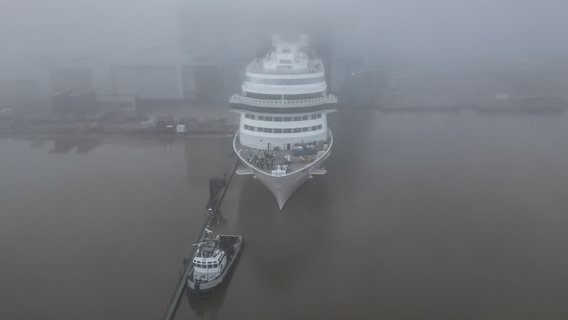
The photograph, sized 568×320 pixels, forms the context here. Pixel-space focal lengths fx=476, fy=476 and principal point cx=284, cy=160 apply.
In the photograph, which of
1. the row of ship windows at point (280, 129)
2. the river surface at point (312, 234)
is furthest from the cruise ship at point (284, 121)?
the river surface at point (312, 234)

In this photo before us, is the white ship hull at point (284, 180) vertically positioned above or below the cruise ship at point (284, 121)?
below

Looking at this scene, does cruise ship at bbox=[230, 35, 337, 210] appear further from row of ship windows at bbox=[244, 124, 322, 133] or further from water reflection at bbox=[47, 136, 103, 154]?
water reflection at bbox=[47, 136, 103, 154]

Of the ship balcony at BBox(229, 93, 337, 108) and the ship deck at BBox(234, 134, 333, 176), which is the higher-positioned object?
the ship balcony at BBox(229, 93, 337, 108)

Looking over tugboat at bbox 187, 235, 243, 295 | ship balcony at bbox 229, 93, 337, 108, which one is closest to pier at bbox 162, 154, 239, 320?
tugboat at bbox 187, 235, 243, 295

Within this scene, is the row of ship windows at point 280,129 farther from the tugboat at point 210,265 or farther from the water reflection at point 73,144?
the water reflection at point 73,144

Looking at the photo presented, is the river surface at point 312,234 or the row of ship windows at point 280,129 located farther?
the row of ship windows at point 280,129

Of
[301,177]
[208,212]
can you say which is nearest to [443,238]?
[301,177]

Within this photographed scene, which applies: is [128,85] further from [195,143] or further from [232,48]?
[195,143]
